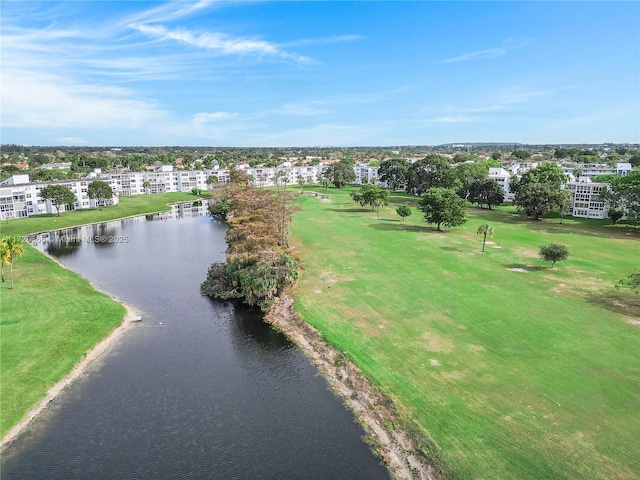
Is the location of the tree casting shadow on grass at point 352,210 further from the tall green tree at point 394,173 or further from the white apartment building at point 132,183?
the white apartment building at point 132,183

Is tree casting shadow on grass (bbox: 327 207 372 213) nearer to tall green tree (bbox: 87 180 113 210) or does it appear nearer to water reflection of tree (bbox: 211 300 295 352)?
tall green tree (bbox: 87 180 113 210)

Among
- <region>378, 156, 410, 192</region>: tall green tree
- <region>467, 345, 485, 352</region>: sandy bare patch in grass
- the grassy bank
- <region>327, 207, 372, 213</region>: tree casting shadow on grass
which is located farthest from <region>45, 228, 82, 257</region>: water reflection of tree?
<region>378, 156, 410, 192</region>: tall green tree

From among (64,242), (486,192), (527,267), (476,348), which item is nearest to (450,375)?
(476,348)

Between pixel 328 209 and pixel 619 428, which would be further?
pixel 328 209

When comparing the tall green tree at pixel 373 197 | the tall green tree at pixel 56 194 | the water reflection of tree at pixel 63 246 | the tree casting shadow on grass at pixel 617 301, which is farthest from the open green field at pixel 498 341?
the tall green tree at pixel 56 194

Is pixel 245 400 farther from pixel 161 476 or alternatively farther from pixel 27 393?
pixel 27 393

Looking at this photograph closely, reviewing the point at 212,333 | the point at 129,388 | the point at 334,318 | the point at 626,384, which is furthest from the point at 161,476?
the point at 626,384
